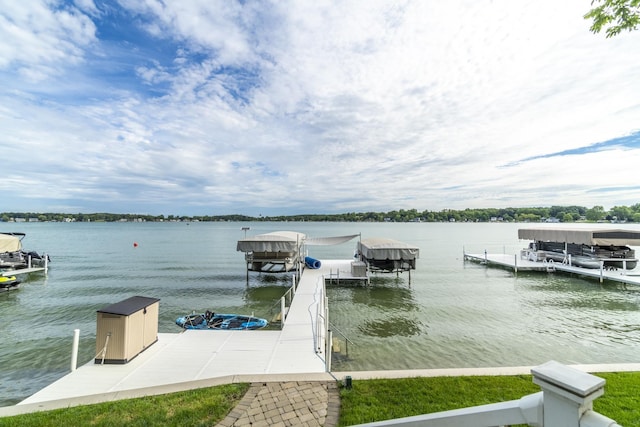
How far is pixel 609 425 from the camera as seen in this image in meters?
1.17

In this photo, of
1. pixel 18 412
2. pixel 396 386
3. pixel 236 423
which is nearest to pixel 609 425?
pixel 236 423

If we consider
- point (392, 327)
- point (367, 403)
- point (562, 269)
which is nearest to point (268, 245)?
point (392, 327)

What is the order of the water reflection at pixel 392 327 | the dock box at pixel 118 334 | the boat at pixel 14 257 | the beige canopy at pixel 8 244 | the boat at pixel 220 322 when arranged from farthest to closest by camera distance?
1. the boat at pixel 14 257
2. the beige canopy at pixel 8 244
3. the water reflection at pixel 392 327
4. the boat at pixel 220 322
5. the dock box at pixel 118 334

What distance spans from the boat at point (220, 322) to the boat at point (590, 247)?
24.6 m

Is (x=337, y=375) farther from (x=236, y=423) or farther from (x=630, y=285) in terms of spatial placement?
(x=630, y=285)

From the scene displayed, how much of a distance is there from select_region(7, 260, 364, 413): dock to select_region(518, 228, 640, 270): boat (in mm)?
23829

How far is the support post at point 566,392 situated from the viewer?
122cm

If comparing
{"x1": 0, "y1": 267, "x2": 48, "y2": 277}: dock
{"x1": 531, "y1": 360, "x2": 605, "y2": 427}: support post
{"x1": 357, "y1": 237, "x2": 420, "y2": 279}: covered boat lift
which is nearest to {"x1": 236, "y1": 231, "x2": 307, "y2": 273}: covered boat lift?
{"x1": 357, "y1": 237, "x2": 420, "y2": 279}: covered boat lift

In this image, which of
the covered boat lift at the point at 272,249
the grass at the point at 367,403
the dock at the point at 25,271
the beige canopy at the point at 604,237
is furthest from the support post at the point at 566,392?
the dock at the point at 25,271

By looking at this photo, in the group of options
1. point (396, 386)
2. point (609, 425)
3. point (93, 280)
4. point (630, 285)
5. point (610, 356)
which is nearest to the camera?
point (609, 425)

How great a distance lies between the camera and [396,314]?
1499 centimetres

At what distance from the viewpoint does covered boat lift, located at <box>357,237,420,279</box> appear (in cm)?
1989

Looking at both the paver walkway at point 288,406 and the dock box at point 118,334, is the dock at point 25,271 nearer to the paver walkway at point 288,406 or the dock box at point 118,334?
the dock box at point 118,334

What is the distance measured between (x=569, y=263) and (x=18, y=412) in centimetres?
3281
